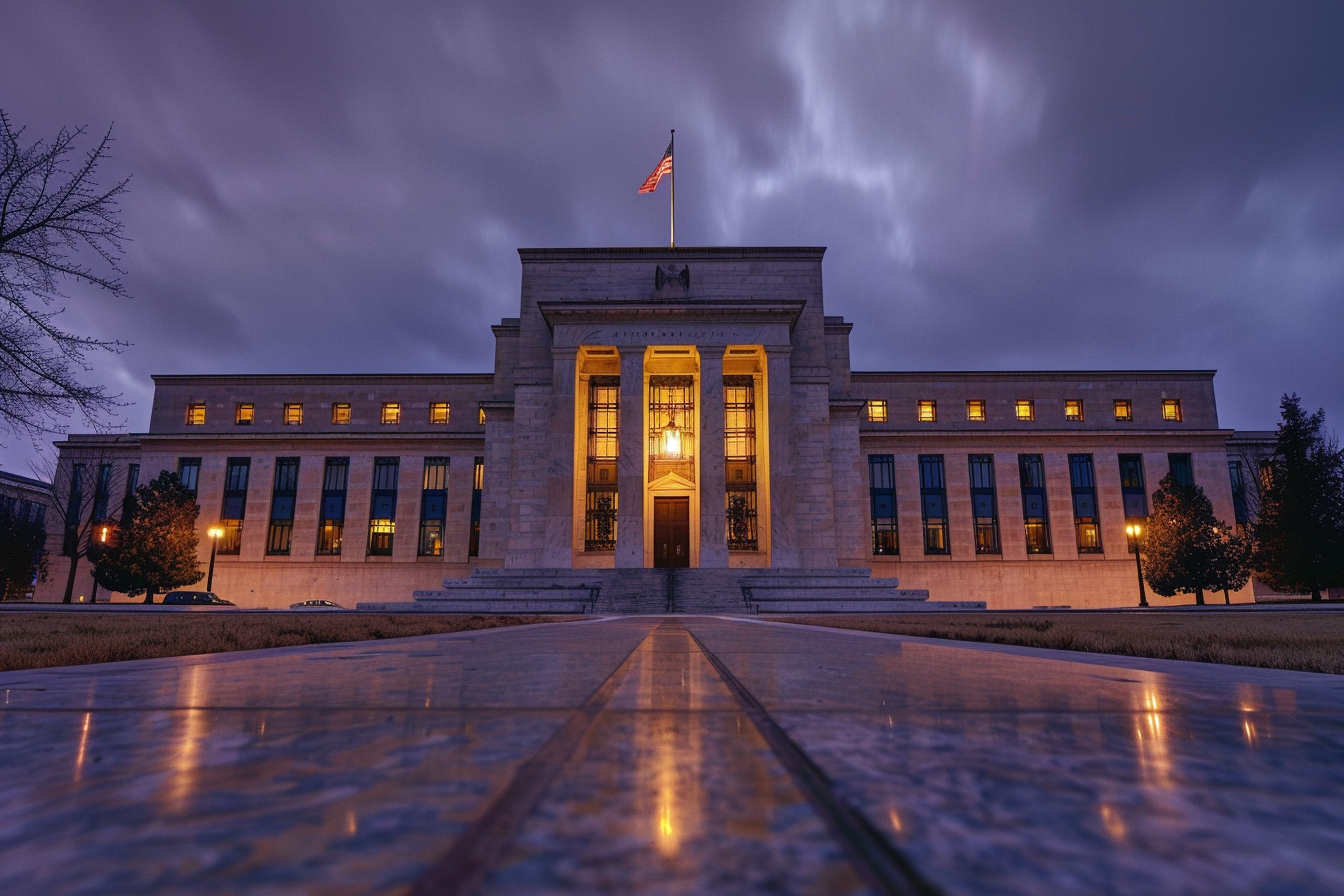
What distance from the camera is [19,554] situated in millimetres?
37656

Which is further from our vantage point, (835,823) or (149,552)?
(149,552)

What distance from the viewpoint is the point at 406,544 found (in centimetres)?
4200

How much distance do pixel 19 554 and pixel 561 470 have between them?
105ft

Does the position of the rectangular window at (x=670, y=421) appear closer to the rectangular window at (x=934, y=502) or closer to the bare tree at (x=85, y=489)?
the rectangular window at (x=934, y=502)

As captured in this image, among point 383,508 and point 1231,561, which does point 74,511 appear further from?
point 1231,561

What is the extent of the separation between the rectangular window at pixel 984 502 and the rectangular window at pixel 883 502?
501cm

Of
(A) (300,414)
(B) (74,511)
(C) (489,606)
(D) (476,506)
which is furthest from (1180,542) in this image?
(B) (74,511)

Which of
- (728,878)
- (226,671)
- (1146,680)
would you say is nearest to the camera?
(728,878)

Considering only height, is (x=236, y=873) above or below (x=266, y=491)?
below

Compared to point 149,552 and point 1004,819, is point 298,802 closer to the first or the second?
point 1004,819

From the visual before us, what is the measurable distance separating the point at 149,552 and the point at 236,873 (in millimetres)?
47476

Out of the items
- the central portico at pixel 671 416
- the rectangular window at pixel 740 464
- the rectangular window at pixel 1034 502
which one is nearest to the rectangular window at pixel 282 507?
the central portico at pixel 671 416

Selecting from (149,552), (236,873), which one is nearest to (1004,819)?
(236,873)

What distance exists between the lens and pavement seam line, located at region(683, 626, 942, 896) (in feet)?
1.56
